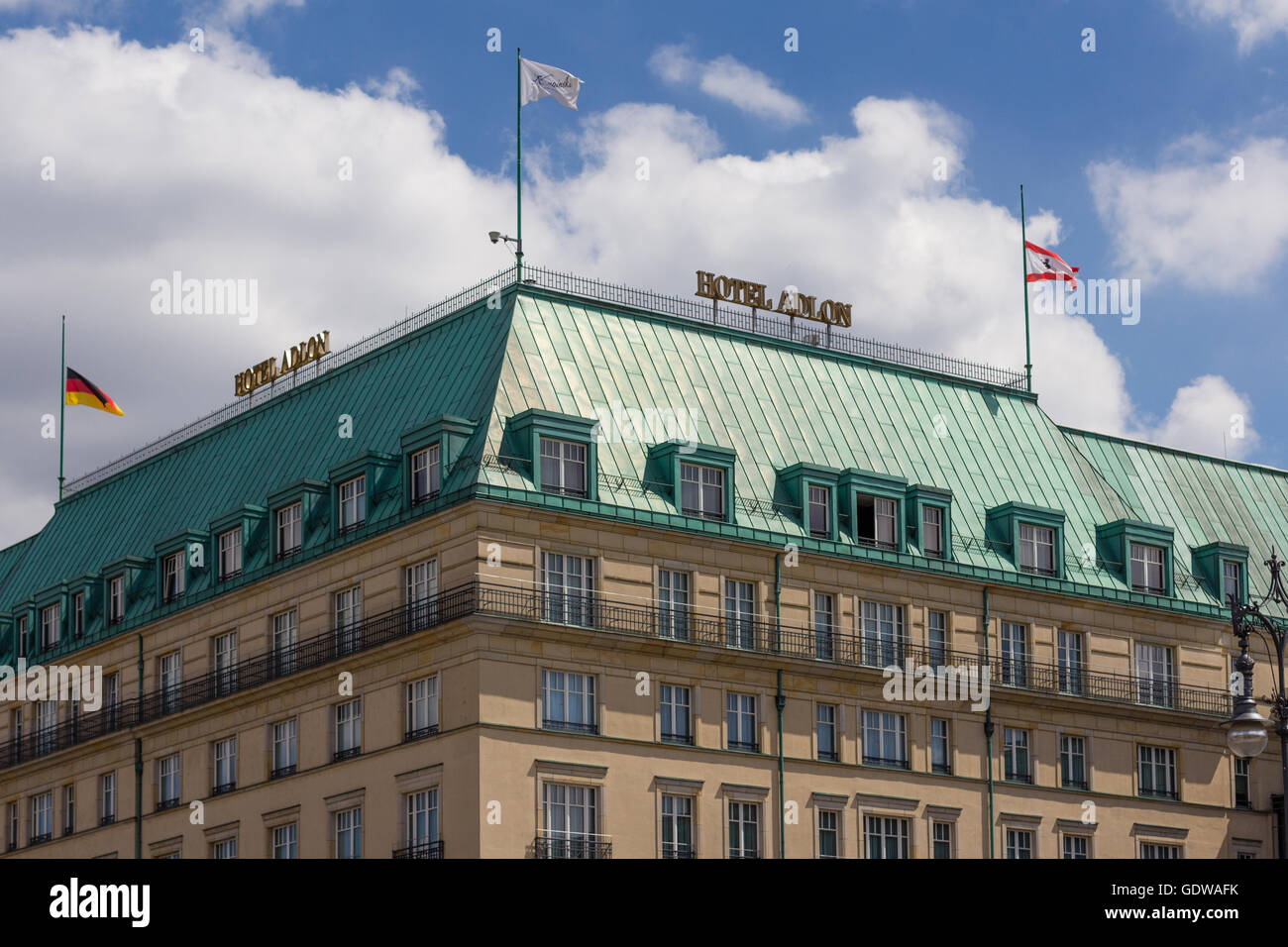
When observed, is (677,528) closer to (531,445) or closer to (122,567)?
(531,445)

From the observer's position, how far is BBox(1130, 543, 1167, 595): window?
3359 inches

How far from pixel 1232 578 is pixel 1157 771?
29.6 ft

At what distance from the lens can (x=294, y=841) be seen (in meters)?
75.2

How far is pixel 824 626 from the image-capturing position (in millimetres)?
77438

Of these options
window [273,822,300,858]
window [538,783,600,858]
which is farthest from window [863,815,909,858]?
window [273,822,300,858]

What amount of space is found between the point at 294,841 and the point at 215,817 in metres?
4.94

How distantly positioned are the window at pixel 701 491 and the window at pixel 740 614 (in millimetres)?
2291

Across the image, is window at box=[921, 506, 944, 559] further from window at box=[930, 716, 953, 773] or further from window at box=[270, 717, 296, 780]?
window at box=[270, 717, 296, 780]

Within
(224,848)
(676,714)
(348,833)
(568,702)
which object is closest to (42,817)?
(224,848)

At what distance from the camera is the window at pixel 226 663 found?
80.1 metres

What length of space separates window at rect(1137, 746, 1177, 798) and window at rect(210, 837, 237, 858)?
1217 inches
